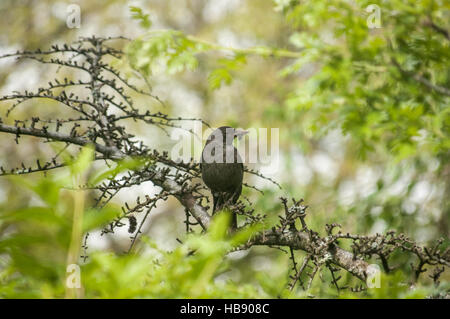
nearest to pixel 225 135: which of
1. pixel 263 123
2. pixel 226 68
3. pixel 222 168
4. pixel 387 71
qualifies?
pixel 222 168

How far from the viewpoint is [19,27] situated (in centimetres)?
1080

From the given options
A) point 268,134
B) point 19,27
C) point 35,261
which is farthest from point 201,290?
point 19,27

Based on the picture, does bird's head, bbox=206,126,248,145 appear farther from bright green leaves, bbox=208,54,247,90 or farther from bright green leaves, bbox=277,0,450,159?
bright green leaves, bbox=277,0,450,159

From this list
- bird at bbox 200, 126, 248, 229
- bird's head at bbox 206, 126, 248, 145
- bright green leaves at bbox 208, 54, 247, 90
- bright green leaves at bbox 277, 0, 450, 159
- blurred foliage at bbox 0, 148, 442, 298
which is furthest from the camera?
bright green leaves at bbox 208, 54, 247, 90

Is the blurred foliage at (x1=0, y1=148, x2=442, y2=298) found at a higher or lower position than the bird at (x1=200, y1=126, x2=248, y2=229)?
lower

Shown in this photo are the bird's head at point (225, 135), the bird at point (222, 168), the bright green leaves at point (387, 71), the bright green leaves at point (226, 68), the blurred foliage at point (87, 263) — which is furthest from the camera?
the bright green leaves at point (226, 68)

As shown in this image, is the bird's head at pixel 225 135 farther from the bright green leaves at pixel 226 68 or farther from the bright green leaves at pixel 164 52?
the bright green leaves at pixel 226 68

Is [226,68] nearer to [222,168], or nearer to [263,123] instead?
[222,168]

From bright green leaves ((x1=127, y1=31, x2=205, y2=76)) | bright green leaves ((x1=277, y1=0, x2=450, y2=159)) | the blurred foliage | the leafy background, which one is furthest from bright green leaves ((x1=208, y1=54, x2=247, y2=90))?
the blurred foliage

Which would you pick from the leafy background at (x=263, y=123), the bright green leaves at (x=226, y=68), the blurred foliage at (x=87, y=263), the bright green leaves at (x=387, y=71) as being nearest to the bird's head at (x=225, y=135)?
the leafy background at (x=263, y=123)

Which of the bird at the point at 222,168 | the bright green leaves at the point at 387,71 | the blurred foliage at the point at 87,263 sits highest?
the bright green leaves at the point at 387,71

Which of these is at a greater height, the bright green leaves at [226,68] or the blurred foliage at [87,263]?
the bright green leaves at [226,68]

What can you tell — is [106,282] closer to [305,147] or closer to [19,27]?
[305,147]
